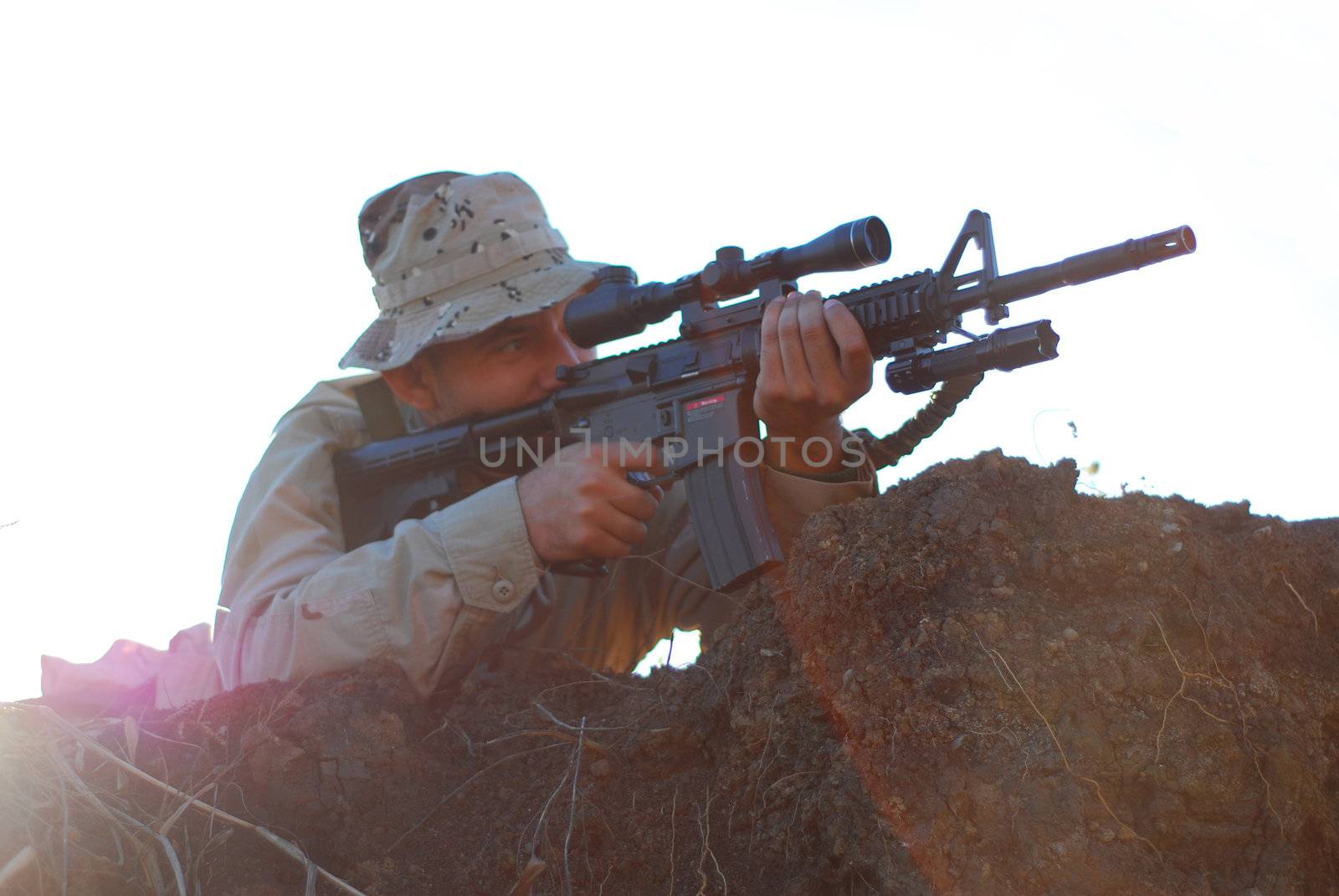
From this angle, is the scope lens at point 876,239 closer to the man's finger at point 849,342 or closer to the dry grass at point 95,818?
the man's finger at point 849,342

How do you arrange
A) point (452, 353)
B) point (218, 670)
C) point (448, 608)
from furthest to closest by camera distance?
point (452, 353), point (218, 670), point (448, 608)

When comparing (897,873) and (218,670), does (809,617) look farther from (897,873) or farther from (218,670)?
(218,670)

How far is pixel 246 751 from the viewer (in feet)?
9.35

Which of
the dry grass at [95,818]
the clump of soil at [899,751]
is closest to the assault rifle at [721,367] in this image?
the clump of soil at [899,751]

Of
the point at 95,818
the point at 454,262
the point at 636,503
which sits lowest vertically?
the point at 95,818

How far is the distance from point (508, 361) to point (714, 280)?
0.97m

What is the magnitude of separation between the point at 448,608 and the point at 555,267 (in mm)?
1364

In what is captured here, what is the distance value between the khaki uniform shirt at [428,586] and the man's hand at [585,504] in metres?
0.06

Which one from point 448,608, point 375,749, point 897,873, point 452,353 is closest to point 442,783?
point 375,749

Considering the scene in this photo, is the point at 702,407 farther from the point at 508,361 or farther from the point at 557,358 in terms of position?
the point at 508,361

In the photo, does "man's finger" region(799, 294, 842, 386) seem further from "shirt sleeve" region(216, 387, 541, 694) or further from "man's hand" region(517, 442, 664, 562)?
"shirt sleeve" region(216, 387, 541, 694)

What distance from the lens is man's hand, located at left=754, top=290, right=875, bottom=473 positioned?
10.6 feet

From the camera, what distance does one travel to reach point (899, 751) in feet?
6.95

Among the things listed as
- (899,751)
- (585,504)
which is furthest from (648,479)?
(899,751)
